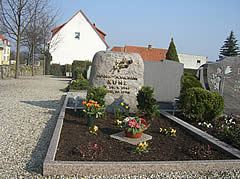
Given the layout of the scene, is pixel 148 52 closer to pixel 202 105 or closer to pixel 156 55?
pixel 156 55

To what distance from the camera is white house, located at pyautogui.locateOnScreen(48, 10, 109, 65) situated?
32.5 m

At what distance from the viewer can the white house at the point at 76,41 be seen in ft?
107

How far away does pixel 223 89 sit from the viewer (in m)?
7.98

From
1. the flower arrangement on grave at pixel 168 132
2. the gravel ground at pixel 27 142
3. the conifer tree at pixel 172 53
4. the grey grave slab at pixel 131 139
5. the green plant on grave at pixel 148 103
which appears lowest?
the gravel ground at pixel 27 142

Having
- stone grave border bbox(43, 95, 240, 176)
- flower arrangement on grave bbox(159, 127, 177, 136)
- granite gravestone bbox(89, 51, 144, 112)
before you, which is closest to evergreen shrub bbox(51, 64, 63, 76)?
granite gravestone bbox(89, 51, 144, 112)

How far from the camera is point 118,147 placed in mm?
4234

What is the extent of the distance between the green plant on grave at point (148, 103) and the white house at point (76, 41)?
27.0 metres

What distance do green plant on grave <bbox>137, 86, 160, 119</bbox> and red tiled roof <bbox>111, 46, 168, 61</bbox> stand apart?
30723mm

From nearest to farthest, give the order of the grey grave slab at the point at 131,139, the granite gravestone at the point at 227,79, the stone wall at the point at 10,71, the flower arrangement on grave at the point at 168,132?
the grey grave slab at the point at 131,139, the flower arrangement on grave at the point at 168,132, the granite gravestone at the point at 227,79, the stone wall at the point at 10,71

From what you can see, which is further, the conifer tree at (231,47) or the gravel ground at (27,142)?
the conifer tree at (231,47)

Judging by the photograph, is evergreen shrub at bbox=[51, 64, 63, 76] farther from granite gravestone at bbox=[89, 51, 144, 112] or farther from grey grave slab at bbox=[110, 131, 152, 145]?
grey grave slab at bbox=[110, 131, 152, 145]

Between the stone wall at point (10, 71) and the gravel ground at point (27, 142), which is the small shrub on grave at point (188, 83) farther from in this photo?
the stone wall at point (10, 71)

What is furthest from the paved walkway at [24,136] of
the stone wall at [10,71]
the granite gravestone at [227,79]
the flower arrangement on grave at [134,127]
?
the stone wall at [10,71]

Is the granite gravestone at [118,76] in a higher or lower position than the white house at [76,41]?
lower
